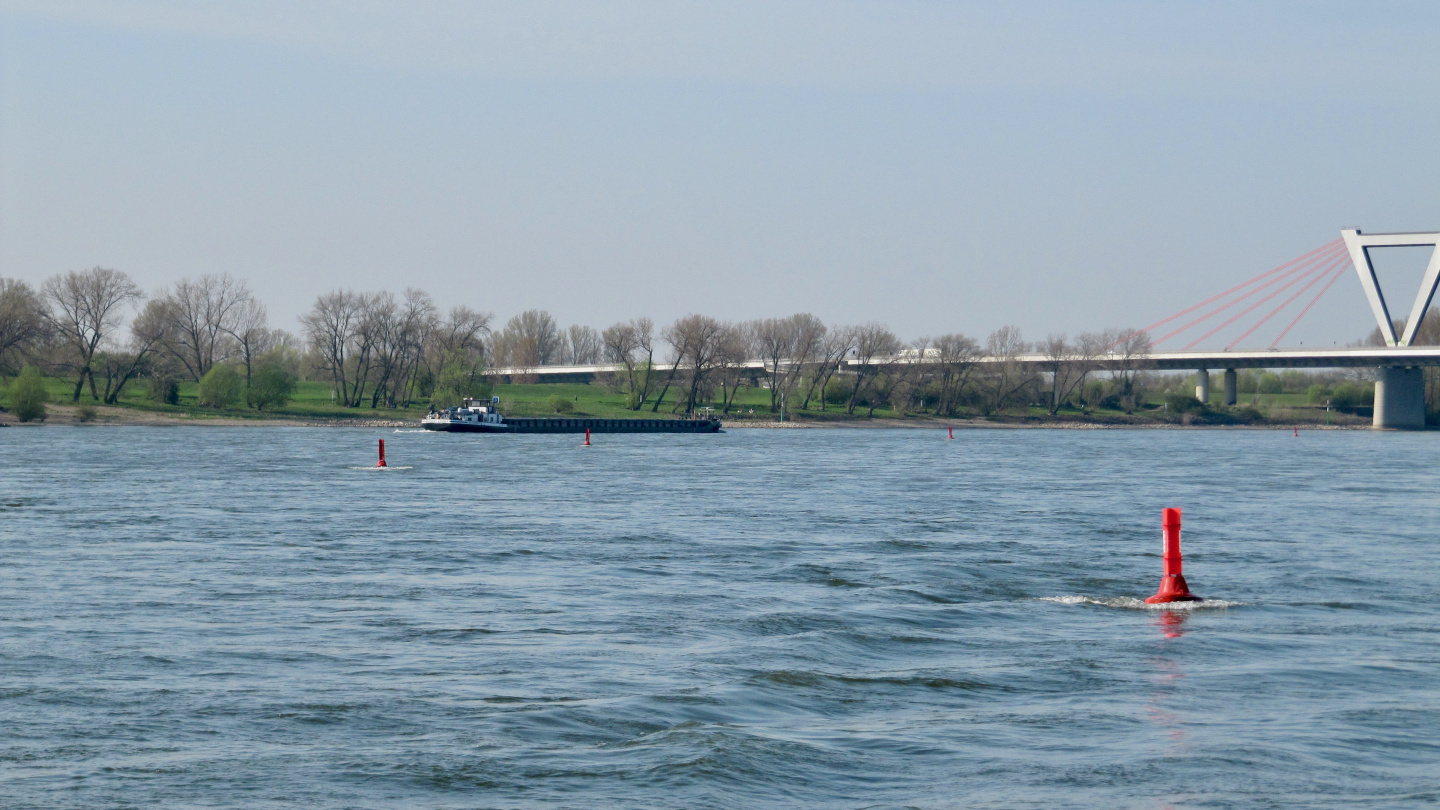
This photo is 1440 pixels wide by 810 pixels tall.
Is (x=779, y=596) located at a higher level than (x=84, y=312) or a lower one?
lower

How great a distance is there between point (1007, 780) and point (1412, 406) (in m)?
142

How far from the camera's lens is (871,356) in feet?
509

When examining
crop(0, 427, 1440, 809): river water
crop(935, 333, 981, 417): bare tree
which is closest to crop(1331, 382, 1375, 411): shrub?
crop(935, 333, 981, 417): bare tree

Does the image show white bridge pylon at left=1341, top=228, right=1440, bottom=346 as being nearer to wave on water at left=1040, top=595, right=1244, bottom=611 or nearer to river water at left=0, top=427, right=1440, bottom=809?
river water at left=0, top=427, right=1440, bottom=809

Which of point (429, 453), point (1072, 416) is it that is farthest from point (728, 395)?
point (429, 453)

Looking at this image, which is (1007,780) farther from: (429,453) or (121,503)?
(429,453)

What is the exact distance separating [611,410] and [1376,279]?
248ft

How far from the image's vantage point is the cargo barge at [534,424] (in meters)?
118

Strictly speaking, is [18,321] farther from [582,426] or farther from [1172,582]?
[1172,582]

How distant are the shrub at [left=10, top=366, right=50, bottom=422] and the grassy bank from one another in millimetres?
9160

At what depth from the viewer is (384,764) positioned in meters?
10.5

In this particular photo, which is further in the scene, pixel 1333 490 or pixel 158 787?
pixel 1333 490

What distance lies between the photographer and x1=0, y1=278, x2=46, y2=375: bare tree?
116 meters

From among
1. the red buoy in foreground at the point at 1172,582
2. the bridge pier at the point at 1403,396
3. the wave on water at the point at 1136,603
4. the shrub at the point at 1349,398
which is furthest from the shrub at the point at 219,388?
the shrub at the point at 1349,398
